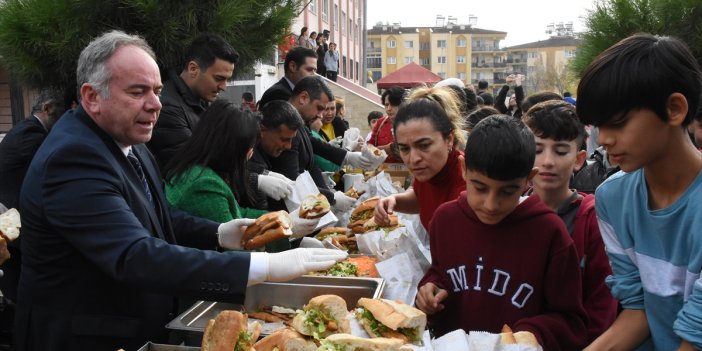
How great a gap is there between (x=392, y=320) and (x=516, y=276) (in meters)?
0.41

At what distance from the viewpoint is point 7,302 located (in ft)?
9.23

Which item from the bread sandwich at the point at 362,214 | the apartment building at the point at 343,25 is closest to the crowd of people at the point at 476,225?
the bread sandwich at the point at 362,214

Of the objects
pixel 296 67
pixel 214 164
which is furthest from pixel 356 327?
pixel 296 67

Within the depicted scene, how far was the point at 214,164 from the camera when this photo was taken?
2.95 m

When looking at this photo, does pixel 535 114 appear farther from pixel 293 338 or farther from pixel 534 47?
pixel 534 47

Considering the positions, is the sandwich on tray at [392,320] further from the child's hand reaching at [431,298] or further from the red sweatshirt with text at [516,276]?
the red sweatshirt with text at [516,276]

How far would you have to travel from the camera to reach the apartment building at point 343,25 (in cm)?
2944

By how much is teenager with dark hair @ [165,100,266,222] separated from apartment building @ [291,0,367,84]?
2356cm

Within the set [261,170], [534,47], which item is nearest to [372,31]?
[534,47]

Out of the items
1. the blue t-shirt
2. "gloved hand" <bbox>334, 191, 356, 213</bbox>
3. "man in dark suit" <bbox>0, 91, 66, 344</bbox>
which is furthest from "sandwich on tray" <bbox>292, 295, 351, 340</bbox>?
"man in dark suit" <bbox>0, 91, 66, 344</bbox>

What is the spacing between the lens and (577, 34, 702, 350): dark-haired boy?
141cm

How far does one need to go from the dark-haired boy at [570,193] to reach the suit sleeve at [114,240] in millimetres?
1154

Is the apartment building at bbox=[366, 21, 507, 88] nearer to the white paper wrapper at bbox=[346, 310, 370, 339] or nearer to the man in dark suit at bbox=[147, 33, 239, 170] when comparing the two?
the man in dark suit at bbox=[147, 33, 239, 170]

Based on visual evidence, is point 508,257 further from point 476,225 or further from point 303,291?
point 303,291
